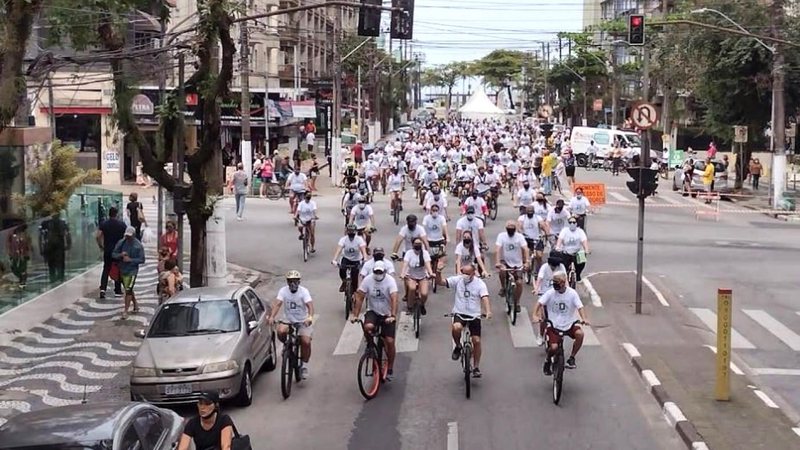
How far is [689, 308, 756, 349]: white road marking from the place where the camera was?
16656mm

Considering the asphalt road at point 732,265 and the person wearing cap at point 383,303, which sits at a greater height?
the person wearing cap at point 383,303

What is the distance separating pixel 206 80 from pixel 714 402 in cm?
892

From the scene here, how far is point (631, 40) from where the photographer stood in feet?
88.5

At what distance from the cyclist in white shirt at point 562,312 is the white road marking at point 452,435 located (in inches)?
69.7

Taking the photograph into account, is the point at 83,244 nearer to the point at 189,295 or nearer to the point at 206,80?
the point at 206,80

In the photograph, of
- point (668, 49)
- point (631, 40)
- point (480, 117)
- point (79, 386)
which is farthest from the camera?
point (480, 117)

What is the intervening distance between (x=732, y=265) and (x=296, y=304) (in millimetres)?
14173

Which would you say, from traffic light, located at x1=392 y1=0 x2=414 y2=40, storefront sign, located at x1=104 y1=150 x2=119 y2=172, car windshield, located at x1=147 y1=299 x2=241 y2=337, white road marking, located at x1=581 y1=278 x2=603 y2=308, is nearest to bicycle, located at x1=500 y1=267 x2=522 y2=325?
white road marking, located at x1=581 y1=278 x2=603 y2=308

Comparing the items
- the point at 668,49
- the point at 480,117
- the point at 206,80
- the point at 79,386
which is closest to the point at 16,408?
the point at 79,386

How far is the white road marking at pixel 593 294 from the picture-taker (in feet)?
63.0

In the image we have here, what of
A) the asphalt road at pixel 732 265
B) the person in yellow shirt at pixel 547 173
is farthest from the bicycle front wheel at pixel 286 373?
the person in yellow shirt at pixel 547 173

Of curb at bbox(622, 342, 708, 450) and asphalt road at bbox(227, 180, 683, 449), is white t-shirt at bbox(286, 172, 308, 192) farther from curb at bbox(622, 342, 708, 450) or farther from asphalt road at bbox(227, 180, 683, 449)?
curb at bbox(622, 342, 708, 450)

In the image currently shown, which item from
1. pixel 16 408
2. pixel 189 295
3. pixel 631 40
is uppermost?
pixel 631 40

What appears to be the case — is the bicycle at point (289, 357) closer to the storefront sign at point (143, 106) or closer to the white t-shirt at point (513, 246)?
the white t-shirt at point (513, 246)
